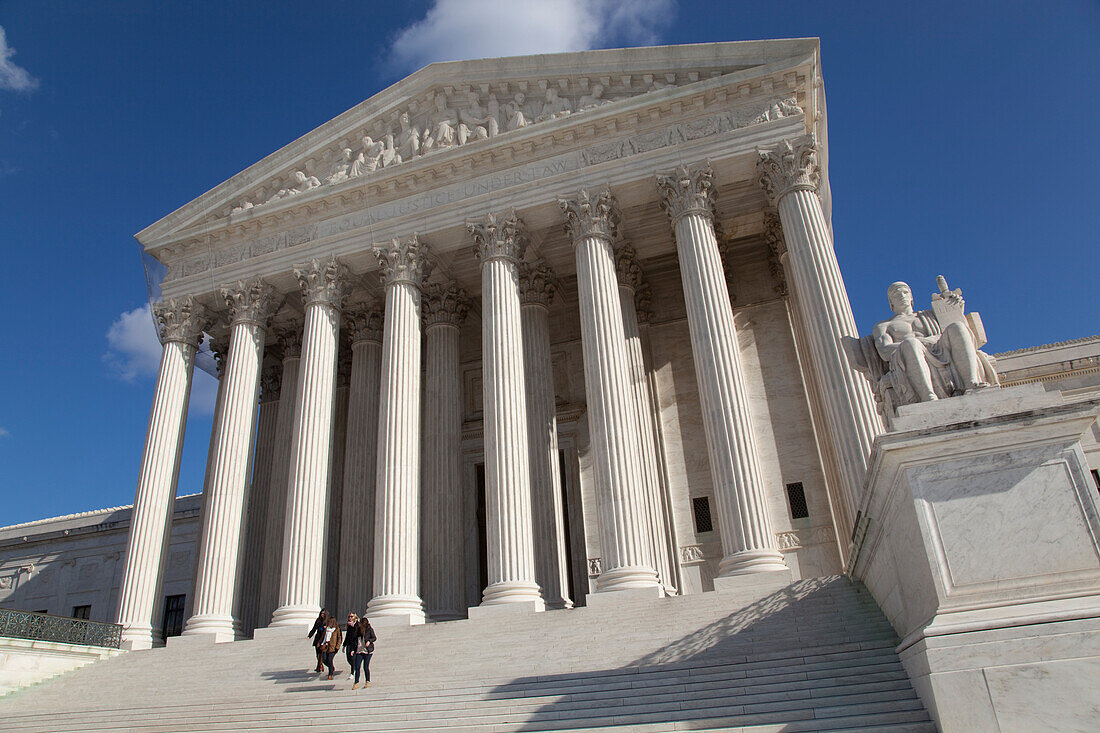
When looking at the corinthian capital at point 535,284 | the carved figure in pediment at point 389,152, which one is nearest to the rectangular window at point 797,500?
the corinthian capital at point 535,284

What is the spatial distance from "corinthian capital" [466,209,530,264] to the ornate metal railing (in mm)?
15142

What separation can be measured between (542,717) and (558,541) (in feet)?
38.8

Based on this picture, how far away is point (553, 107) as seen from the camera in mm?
23578

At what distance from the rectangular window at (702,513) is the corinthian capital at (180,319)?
18507 millimetres

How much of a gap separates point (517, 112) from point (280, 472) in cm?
1546

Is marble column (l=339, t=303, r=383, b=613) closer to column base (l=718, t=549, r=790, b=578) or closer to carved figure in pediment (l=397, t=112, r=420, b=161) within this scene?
carved figure in pediment (l=397, t=112, r=420, b=161)

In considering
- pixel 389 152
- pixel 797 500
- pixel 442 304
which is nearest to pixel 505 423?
pixel 442 304

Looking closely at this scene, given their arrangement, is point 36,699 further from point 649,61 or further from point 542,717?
point 649,61

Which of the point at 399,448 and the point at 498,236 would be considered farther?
the point at 498,236

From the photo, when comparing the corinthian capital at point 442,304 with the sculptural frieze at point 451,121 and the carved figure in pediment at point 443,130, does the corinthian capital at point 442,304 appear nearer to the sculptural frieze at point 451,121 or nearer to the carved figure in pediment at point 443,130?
the sculptural frieze at point 451,121

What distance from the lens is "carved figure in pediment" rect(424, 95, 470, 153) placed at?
79.7 feet

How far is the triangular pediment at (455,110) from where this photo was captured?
73.1 feet

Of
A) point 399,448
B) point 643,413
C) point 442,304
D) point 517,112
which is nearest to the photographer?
point 399,448

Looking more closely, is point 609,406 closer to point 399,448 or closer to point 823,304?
point 823,304
